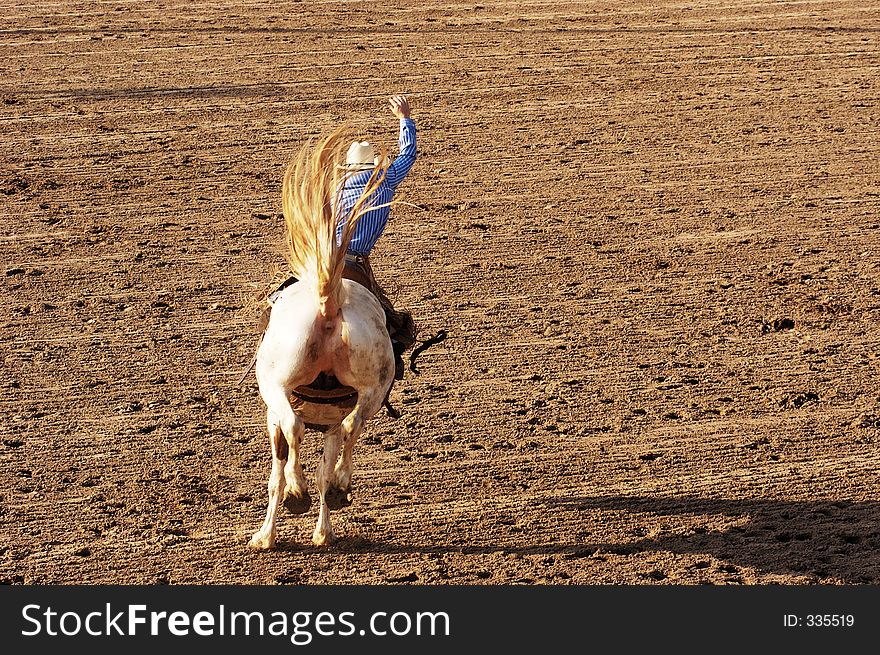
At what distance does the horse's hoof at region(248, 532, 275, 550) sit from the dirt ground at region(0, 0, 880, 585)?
0.19 ft

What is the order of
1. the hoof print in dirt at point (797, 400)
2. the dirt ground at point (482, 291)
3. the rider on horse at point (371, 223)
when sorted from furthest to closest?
the hoof print in dirt at point (797, 400) < the dirt ground at point (482, 291) < the rider on horse at point (371, 223)

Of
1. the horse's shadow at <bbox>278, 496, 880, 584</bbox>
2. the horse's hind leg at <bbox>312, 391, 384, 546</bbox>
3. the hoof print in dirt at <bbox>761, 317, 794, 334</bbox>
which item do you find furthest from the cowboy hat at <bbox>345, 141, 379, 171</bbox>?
the hoof print in dirt at <bbox>761, 317, 794, 334</bbox>

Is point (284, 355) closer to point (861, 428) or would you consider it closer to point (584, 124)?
point (861, 428)

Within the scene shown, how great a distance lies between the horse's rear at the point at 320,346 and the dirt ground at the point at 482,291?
0.76 m

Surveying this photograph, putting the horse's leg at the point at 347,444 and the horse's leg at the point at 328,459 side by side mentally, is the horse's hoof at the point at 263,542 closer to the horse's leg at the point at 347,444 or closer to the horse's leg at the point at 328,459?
the horse's leg at the point at 328,459

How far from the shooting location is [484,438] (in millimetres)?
7984

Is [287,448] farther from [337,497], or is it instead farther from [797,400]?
[797,400]

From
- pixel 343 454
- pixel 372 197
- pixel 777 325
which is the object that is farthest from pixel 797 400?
pixel 343 454

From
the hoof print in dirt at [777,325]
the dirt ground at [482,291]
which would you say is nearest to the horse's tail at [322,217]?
the dirt ground at [482,291]

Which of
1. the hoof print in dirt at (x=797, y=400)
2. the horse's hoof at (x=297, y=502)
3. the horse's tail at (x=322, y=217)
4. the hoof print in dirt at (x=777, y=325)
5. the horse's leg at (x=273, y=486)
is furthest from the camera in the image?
the hoof print in dirt at (x=777, y=325)

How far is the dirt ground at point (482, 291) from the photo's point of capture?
7008mm

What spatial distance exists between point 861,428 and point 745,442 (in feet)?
2.47

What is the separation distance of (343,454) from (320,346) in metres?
0.56

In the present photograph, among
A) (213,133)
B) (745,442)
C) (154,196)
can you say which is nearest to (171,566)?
(745,442)
